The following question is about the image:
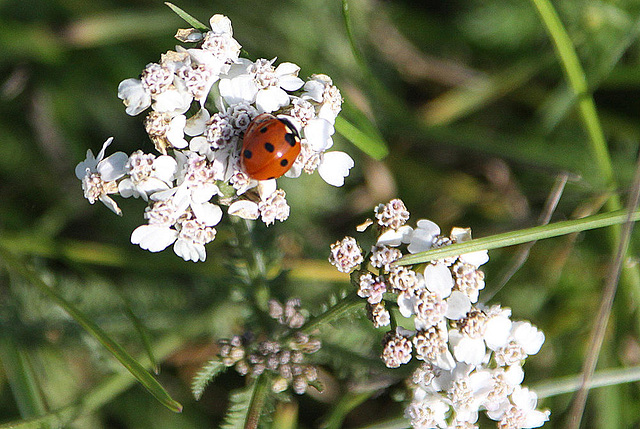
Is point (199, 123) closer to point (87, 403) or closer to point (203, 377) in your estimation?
point (203, 377)

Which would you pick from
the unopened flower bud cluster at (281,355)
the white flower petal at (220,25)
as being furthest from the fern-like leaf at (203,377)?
the white flower petal at (220,25)

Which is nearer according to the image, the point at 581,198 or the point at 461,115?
the point at 581,198

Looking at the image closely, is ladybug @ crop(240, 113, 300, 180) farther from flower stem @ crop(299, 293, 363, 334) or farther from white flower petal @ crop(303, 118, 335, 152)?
flower stem @ crop(299, 293, 363, 334)

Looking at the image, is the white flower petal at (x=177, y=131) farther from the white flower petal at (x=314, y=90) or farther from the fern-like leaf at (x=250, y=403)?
the fern-like leaf at (x=250, y=403)

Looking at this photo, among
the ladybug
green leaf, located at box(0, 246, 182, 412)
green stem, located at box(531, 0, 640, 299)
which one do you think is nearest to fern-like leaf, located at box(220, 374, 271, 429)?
green leaf, located at box(0, 246, 182, 412)

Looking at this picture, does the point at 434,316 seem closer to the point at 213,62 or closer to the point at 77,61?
the point at 213,62

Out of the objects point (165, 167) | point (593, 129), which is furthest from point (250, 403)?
point (593, 129)

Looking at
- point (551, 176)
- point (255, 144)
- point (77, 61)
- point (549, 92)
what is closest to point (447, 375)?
point (255, 144)
